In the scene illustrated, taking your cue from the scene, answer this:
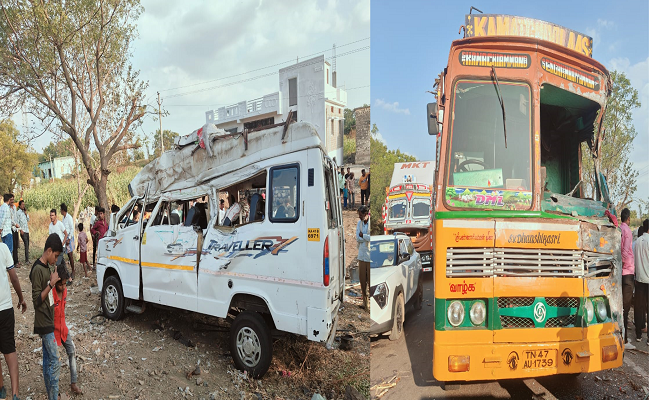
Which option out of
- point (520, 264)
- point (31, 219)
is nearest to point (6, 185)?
point (31, 219)

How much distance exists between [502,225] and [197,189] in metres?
3.62

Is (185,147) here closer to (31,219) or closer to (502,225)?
(31,219)

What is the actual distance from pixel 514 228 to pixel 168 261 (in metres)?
4.19

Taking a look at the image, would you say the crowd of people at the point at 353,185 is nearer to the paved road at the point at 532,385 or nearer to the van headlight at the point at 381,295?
the van headlight at the point at 381,295

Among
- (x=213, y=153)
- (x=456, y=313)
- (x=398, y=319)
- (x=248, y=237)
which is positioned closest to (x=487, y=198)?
(x=456, y=313)

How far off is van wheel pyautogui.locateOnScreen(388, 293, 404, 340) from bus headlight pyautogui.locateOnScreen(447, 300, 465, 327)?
3.73 feet

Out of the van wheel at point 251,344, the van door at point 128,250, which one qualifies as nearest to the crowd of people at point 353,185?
the van wheel at point 251,344

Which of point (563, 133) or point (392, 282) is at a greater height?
point (563, 133)

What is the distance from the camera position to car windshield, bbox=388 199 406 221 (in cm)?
693

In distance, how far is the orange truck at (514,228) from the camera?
268cm

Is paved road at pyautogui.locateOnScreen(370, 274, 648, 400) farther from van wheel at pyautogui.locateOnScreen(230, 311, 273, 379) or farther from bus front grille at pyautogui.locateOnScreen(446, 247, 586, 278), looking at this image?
van wheel at pyautogui.locateOnScreen(230, 311, 273, 379)

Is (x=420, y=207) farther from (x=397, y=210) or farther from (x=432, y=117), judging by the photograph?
(x=432, y=117)

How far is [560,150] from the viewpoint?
10.7 ft

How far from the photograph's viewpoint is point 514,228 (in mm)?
Answer: 2662
